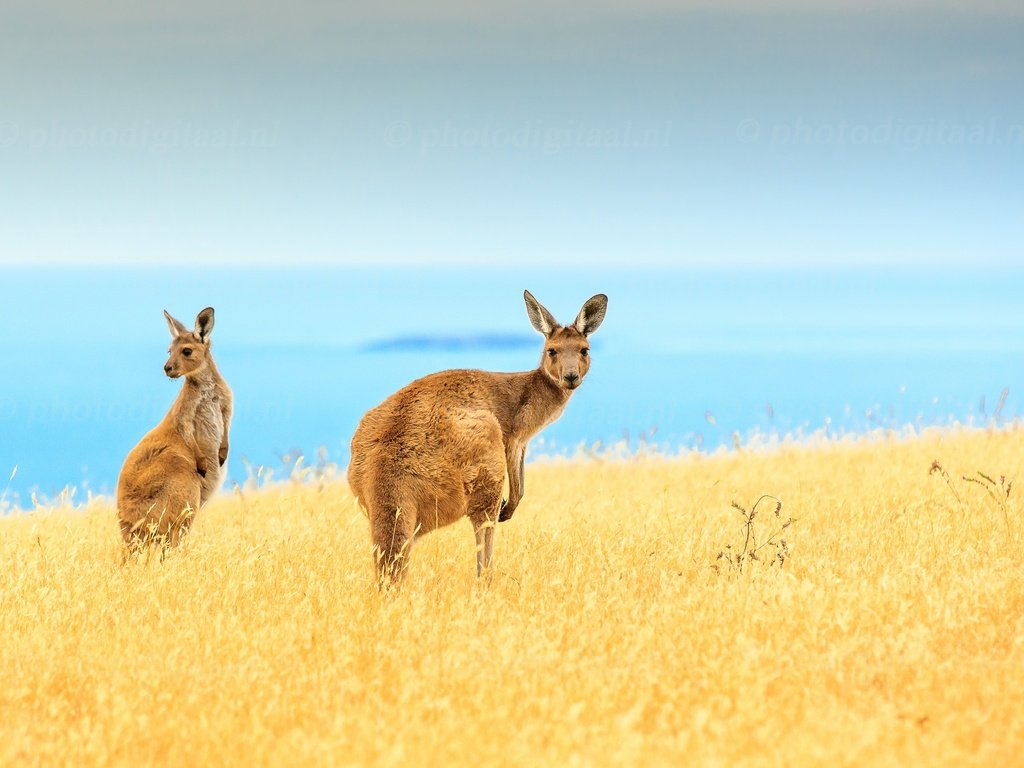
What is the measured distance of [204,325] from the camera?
9961 millimetres

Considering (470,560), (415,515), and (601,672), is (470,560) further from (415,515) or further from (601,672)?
(601,672)

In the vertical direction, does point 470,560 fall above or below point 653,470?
below

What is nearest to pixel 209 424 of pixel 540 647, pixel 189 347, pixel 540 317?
pixel 189 347

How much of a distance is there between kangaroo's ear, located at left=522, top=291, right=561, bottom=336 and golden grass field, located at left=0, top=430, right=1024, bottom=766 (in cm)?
172

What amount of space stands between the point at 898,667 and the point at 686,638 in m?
1.09

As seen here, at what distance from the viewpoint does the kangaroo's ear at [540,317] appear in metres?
8.79

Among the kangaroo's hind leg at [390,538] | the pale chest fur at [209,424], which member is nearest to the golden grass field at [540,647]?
the kangaroo's hind leg at [390,538]

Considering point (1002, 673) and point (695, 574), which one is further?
point (695, 574)

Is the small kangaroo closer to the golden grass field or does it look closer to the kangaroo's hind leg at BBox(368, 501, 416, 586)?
the golden grass field

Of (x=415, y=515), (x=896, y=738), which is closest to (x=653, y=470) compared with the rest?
(x=415, y=515)

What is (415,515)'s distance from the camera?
290 inches

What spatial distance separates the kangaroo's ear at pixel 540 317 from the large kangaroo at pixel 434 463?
0.76m

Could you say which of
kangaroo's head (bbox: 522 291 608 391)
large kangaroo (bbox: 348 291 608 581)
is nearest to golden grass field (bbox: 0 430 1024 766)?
large kangaroo (bbox: 348 291 608 581)

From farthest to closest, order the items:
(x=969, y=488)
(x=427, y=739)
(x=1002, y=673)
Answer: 1. (x=969, y=488)
2. (x=1002, y=673)
3. (x=427, y=739)
